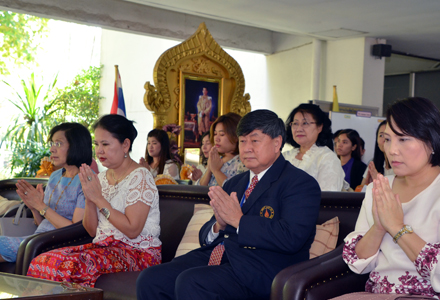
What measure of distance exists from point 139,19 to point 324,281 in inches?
243

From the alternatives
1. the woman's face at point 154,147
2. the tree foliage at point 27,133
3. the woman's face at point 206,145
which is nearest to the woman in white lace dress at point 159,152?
the woman's face at point 154,147

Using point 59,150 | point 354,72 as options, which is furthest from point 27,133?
point 59,150

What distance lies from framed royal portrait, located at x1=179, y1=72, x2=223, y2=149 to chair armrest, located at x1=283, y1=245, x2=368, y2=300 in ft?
16.9

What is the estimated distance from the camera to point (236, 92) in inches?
290

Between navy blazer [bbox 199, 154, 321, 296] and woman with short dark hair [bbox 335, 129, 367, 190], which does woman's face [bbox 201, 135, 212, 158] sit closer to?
woman with short dark hair [bbox 335, 129, 367, 190]

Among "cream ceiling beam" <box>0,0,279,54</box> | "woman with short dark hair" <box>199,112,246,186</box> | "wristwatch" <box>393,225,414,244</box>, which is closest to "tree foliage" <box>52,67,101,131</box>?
"cream ceiling beam" <box>0,0,279,54</box>

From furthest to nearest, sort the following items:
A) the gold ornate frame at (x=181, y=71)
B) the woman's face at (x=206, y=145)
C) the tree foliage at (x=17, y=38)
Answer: the tree foliage at (x=17, y=38) < the gold ornate frame at (x=181, y=71) < the woman's face at (x=206, y=145)

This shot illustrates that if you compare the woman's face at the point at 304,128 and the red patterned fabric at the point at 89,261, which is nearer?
the red patterned fabric at the point at 89,261

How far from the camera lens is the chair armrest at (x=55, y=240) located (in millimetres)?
2617

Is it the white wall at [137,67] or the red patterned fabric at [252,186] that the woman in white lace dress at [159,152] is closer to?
the red patterned fabric at [252,186]

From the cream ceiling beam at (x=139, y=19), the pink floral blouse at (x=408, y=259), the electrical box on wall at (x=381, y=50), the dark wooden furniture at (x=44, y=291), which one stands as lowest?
the dark wooden furniture at (x=44, y=291)

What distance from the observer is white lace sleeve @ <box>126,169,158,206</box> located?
2613 millimetres

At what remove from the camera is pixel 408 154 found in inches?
65.4

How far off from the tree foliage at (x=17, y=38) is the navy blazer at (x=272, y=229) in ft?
32.6
